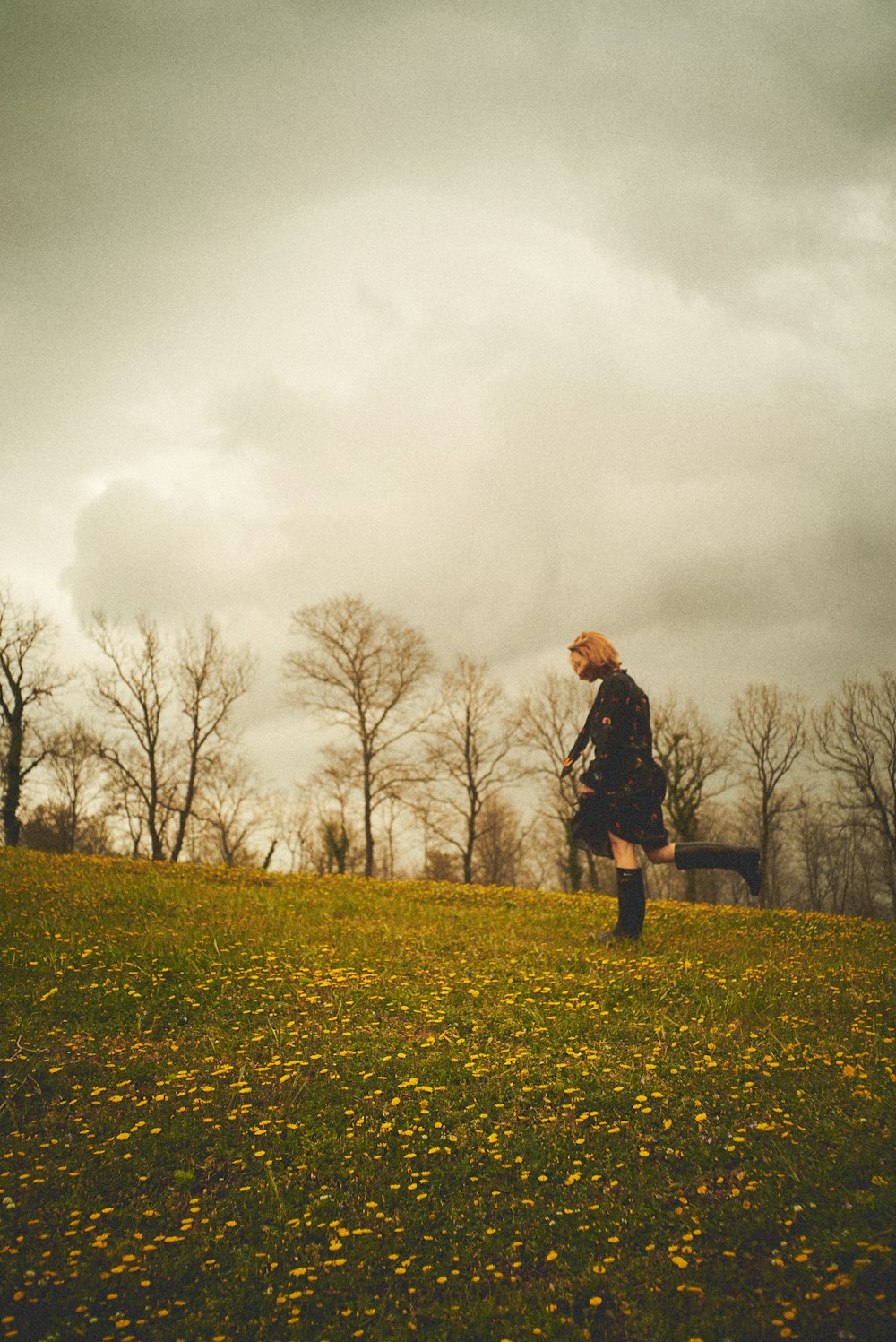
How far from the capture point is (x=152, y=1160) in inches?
139

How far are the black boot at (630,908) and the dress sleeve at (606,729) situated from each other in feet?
3.33

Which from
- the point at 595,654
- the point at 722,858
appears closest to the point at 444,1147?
the point at 722,858

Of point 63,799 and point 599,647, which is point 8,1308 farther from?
point 63,799

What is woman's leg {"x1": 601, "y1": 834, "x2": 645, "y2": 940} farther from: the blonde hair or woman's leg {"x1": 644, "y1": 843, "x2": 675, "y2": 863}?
the blonde hair

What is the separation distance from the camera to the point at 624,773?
677cm

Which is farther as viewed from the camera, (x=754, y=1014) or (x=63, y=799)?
(x=63, y=799)

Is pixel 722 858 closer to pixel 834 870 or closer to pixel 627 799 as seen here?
pixel 627 799

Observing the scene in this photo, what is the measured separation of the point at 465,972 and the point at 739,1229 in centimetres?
368

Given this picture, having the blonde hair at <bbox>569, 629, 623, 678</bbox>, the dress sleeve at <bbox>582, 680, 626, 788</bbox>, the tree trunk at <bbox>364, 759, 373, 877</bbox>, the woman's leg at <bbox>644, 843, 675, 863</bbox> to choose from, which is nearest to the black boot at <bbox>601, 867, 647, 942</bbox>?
the woman's leg at <bbox>644, 843, 675, 863</bbox>

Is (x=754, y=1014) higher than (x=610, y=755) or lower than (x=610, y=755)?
lower

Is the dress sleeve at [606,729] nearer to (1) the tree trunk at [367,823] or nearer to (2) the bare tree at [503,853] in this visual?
(1) the tree trunk at [367,823]

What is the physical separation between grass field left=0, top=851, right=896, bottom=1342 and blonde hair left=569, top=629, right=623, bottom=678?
9.61 feet

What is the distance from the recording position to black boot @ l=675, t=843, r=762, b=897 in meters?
6.52

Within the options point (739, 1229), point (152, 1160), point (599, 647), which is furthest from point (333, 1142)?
point (599, 647)
